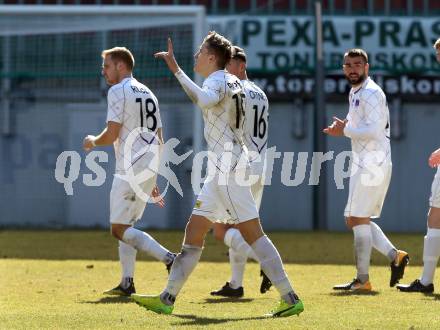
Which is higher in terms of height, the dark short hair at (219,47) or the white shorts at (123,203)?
the dark short hair at (219,47)

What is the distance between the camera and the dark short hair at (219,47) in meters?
8.12

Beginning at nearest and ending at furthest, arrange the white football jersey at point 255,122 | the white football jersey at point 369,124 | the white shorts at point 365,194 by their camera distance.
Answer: the white football jersey at point 255,122, the white football jersey at point 369,124, the white shorts at point 365,194

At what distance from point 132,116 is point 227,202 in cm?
195

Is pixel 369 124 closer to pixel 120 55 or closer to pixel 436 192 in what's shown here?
pixel 436 192

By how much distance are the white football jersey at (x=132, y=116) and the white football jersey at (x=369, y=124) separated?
1.59 m

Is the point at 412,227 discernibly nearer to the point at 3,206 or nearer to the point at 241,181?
the point at 3,206

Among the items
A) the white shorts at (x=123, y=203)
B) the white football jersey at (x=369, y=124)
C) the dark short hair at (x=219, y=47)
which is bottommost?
the white shorts at (x=123, y=203)

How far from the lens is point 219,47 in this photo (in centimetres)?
814

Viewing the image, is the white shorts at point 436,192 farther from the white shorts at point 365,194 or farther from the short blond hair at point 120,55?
the short blond hair at point 120,55

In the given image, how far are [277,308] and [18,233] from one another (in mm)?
11772

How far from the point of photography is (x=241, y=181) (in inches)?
320

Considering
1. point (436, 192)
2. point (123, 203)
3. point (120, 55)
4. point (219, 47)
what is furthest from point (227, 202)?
point (436, 192)

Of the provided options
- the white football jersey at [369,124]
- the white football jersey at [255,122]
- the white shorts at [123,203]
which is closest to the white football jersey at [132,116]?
the white shorts at [123,203]

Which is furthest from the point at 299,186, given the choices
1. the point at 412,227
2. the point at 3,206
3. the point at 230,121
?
the point at 230,121
